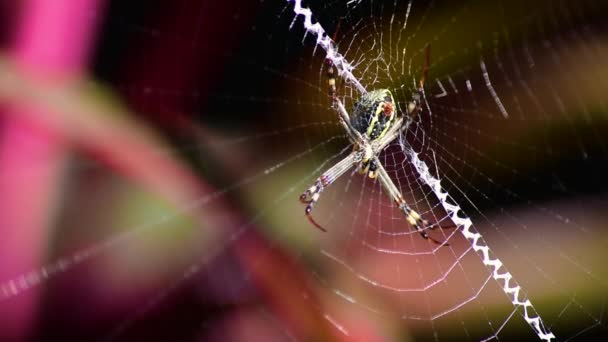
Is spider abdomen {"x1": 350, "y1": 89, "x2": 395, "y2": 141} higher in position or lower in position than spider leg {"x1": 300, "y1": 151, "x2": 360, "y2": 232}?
higher

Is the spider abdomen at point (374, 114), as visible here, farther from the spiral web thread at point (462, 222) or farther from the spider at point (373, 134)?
the spiral web thread at point (462, 222)

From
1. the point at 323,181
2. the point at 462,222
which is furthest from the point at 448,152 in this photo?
the point at 323,181

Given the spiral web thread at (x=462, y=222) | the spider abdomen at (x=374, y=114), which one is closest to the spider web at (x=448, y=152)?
the spiral web thread at (x=462, y=222)

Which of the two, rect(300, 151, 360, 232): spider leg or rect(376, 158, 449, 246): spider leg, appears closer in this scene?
rect(376, 158, 449, 246): spider leg

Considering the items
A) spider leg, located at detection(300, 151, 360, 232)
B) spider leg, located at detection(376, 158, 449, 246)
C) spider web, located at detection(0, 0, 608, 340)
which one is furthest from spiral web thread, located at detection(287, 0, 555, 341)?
spider leg, located at detection(300, 151, 360, 232)

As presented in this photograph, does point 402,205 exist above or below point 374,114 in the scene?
below

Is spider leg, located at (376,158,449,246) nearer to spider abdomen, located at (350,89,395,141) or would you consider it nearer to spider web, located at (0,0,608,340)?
spider web, located at (0,0,608,340)

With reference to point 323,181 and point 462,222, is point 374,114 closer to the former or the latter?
point 323,181

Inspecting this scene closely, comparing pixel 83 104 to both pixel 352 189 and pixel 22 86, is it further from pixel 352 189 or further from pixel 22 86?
pixel 352 189
